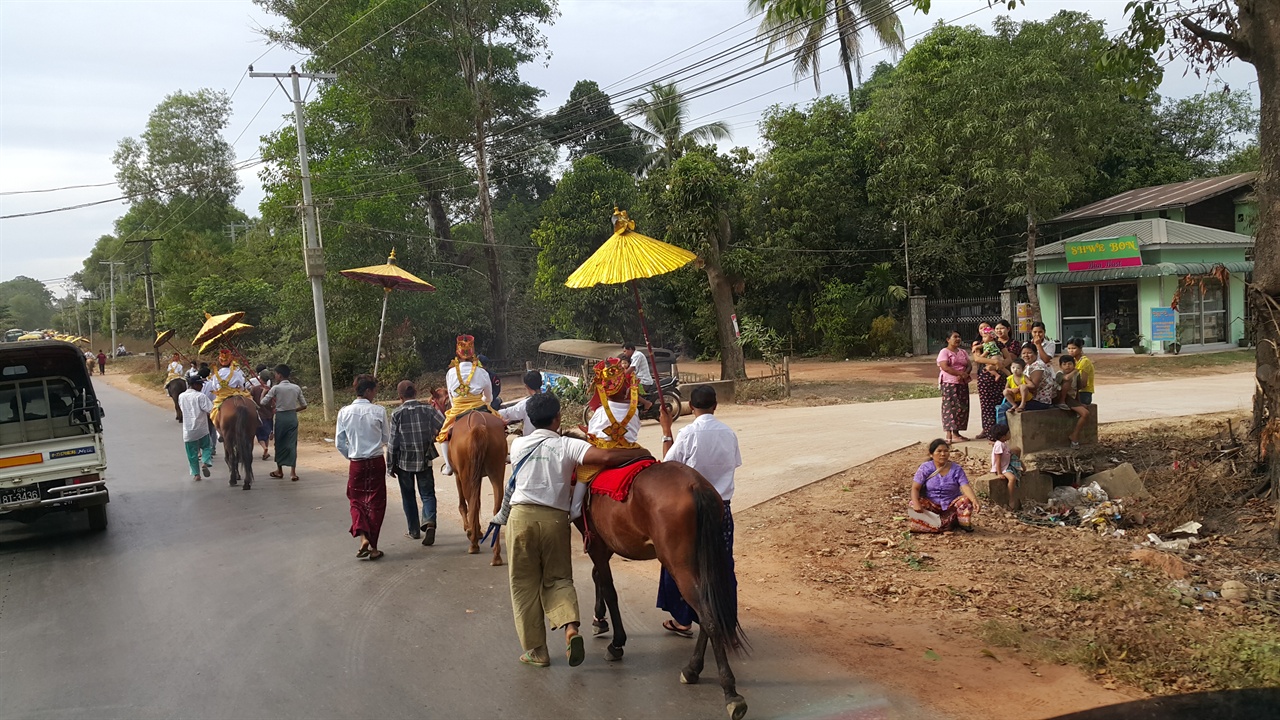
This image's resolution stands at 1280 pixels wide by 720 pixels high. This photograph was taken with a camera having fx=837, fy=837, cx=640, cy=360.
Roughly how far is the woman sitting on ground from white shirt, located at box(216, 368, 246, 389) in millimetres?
10592

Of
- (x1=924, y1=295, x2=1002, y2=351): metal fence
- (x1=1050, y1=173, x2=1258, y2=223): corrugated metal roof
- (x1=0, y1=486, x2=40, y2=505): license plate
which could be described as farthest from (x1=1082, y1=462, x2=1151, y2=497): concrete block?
(x1=1050, y1=173, x2=1258, y2=223): corrugated metal roof

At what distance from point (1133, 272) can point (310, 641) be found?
24.3 metres

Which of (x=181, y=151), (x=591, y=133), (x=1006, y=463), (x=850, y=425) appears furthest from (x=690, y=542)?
(x=181, y=151)

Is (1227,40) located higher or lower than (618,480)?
higher

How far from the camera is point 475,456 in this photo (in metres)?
8.07

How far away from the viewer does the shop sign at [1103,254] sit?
925 inches

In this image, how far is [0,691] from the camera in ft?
17.2

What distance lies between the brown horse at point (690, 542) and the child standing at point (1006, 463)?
17.0 feet

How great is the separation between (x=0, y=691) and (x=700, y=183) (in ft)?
53.8

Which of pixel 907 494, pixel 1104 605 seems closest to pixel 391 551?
pixel 907 494

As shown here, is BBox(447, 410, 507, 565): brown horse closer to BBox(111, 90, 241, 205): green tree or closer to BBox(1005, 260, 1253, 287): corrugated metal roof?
BBox(1005, 260, 1253, 287): corrugated metal roof

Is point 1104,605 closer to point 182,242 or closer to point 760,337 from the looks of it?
point 760,337

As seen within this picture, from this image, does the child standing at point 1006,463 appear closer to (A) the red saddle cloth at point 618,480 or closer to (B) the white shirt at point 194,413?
(A) the red saddle cloth at point 618,480

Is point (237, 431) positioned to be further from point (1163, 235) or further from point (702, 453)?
point (1163, 235)
